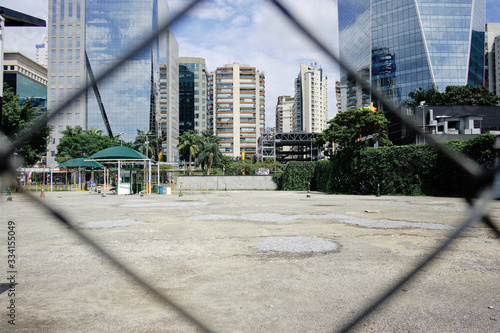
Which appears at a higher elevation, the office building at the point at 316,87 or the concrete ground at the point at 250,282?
the office building at the point at 316,87

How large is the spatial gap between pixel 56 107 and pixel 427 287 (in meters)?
3.99

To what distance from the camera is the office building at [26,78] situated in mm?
881

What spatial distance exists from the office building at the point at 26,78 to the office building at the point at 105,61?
0.03m

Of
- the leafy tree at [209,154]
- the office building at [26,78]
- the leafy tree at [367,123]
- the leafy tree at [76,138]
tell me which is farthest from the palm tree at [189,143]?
the office building at [26,78]

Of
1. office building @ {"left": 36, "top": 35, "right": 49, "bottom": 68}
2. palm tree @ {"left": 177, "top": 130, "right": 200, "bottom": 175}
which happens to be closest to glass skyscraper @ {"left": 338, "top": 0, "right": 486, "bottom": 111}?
office building @ {"left": 36, "top": 35, "right": 49, "bottom": 68}

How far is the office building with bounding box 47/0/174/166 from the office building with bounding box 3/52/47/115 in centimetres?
3

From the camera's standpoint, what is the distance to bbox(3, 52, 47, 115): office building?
881mm

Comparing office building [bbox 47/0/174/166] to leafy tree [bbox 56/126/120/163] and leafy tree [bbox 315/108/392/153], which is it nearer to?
→ leafy tree [bbox 56/126/120/163]

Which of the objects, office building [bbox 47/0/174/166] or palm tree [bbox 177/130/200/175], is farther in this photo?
palm tree [bbox 177/130/200/175]

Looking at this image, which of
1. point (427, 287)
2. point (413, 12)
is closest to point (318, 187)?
point (427, 287)

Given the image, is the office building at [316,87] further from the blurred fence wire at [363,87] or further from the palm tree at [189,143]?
the palm tree at [189,143]

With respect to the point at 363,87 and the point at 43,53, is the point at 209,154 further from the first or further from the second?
the point at 363,87

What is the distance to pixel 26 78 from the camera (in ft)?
3.49

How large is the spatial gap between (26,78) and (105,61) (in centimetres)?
49
